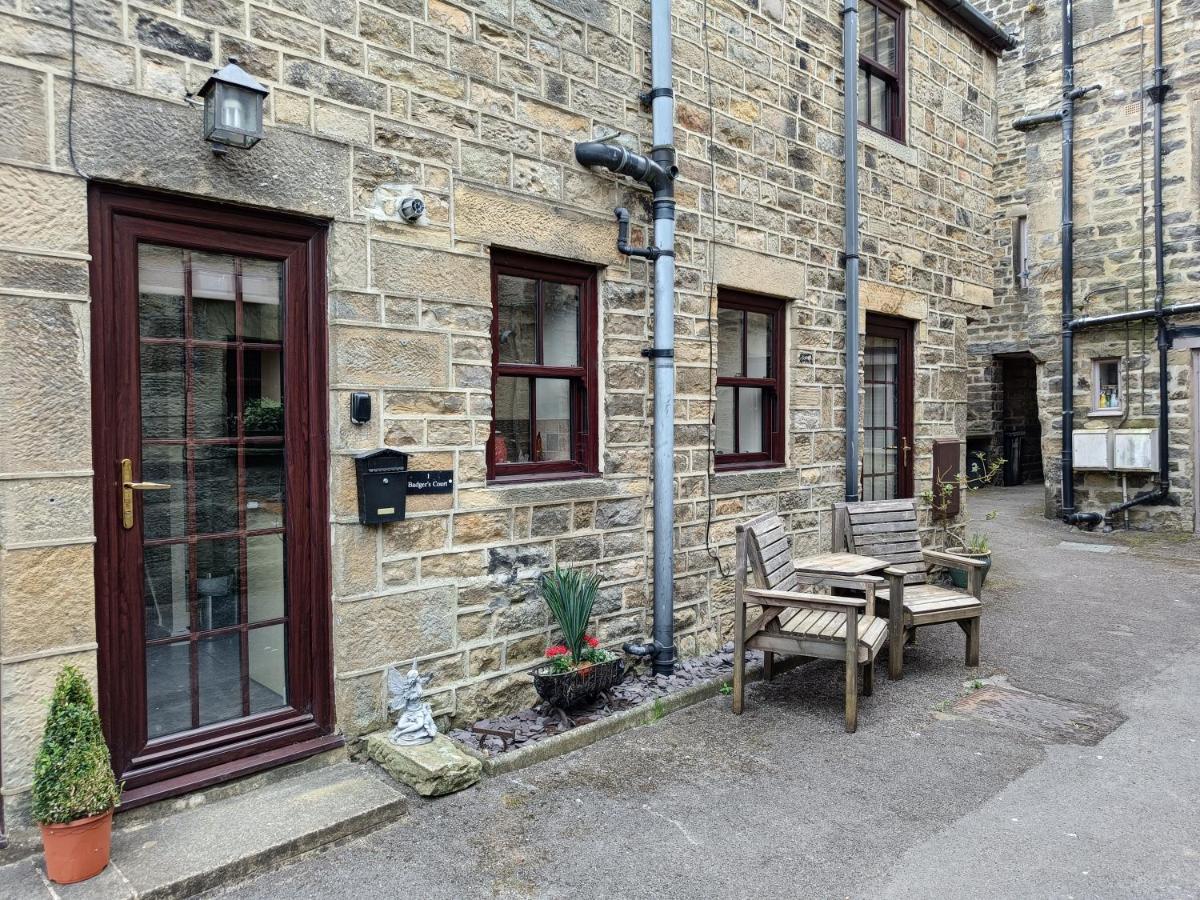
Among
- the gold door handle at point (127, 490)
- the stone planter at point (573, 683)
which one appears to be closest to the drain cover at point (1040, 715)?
the stone planter at point (573, 683)

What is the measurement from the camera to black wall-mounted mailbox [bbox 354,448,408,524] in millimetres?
3797

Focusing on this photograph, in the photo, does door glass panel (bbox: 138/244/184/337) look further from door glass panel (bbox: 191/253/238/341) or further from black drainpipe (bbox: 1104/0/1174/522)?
black drainpipe (bbox: 1104/0/1174/522)

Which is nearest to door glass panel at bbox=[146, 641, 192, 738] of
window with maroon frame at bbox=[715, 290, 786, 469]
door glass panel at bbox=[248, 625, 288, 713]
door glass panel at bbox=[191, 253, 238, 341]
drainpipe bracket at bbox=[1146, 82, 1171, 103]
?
door glass panel at bbox=[248, 625, 288, 713]

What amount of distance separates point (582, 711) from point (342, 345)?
2291 millimetres

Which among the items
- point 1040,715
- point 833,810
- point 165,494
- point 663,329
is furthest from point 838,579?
point 165,494

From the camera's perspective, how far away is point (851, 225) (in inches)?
260

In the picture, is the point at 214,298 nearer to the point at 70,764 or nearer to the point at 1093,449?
the point at 70,764

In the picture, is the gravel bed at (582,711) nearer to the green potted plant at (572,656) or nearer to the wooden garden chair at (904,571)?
the green potted plant at (572,656)

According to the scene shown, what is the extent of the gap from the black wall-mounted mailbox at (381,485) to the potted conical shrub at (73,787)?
1316mm

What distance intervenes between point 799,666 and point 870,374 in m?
3.02

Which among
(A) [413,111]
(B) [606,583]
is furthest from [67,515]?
(B) [606,583]

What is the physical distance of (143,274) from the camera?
11.0 ft

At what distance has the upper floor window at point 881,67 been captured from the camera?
23.3 ft

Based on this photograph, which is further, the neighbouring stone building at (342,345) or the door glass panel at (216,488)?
the door glass panel at (216,488)
